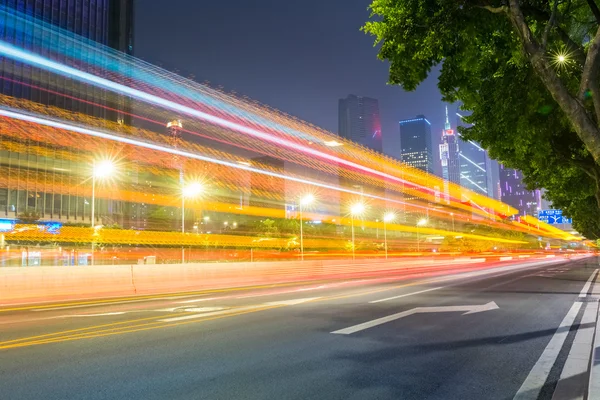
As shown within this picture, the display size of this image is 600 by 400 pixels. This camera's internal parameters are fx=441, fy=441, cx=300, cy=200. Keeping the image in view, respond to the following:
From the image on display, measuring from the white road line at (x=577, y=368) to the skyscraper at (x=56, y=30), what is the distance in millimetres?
62161

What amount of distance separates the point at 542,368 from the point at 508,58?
9699 millimetres

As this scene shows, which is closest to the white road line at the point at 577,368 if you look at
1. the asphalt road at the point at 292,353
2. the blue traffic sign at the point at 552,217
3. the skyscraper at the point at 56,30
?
the asphalt road at the point at 292,353

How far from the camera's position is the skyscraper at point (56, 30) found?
67.6 meters

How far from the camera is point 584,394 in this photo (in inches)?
188

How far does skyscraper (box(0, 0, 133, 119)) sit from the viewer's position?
2662 inches

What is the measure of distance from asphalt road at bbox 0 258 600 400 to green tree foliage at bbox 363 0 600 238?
13.4 feet

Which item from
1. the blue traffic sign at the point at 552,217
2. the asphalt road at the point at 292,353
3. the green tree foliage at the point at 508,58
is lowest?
the asphalt road at the point at 292,353

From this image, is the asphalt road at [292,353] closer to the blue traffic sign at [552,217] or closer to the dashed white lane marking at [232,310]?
the dashed white lane marking at [232,310]

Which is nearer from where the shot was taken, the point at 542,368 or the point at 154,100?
the point at 542,368

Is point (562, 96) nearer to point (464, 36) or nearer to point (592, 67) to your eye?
point (592, 67)

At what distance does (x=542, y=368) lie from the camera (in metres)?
6.01

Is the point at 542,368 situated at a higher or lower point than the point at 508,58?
lower

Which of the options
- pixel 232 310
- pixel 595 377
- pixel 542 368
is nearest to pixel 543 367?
pixel 542 368

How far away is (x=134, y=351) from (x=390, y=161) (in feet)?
169
